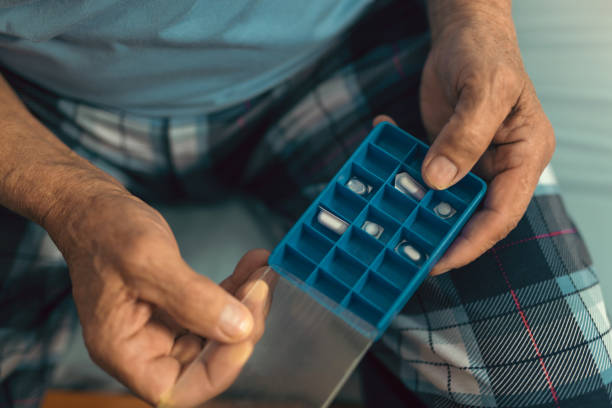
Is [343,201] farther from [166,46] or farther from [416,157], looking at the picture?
[166,46]

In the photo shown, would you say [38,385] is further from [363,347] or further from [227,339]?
[363,347]

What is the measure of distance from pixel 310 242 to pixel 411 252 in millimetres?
123

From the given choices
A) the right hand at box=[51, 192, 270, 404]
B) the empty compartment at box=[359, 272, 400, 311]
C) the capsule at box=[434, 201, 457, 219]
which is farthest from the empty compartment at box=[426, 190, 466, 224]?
the right hand at box=[51, 192, 270, 404]

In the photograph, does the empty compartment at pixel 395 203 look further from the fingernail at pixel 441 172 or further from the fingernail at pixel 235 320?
the fingernail at pixel 235 320

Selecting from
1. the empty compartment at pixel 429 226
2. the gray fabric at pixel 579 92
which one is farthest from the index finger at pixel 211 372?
the gray fabric at pixel 579 92

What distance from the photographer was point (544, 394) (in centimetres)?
55

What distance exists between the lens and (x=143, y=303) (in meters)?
0.51

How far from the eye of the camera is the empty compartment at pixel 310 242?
0.56 metres

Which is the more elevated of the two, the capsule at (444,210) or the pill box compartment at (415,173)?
the pill box compartment at (415,173)

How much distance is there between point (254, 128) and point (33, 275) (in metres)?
0.42

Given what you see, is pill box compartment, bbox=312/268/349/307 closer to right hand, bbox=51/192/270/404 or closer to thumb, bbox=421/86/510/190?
right hand, bbox=51/192/270/404

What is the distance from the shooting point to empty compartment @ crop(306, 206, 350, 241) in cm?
56

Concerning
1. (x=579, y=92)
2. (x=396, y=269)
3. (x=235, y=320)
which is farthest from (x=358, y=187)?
(x=579, y=92)

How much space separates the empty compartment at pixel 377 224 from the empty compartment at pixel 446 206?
55 mm
